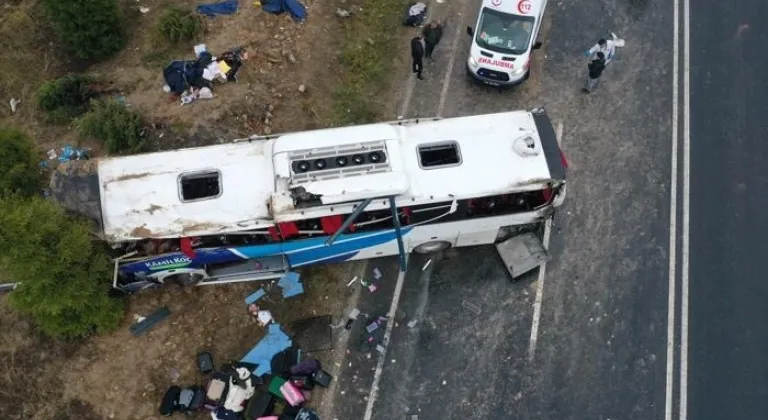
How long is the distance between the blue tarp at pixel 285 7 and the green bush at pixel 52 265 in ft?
23.7

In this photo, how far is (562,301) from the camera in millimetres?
12156

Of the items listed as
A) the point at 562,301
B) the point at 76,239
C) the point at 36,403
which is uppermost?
the point at 76,239

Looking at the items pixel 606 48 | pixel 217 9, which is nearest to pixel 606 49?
pixel 606 48

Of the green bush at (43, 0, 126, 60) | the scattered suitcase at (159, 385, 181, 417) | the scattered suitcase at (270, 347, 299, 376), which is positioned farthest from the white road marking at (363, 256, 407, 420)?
the green bush at (43, 0, 126, 60)

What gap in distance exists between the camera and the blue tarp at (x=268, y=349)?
11.7 m

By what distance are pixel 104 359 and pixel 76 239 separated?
9.27ft

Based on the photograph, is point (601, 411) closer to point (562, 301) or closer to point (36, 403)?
point (562, 301)

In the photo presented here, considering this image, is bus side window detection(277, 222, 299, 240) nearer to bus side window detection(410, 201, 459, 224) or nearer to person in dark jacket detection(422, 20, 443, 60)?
bus side window detection(410, 201, 459, 224)

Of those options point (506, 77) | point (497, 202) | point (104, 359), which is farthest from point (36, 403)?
point (506, 77)

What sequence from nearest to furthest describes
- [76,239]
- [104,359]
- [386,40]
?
[76,239] → [104,359] → [386,40]

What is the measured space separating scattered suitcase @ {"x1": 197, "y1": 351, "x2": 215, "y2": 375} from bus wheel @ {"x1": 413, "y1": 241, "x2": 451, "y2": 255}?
4597 millimetres

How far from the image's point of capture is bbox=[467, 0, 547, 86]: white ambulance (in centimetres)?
1362

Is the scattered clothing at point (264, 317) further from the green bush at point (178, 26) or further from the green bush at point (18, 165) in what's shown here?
the green bush at point (178, 26)
